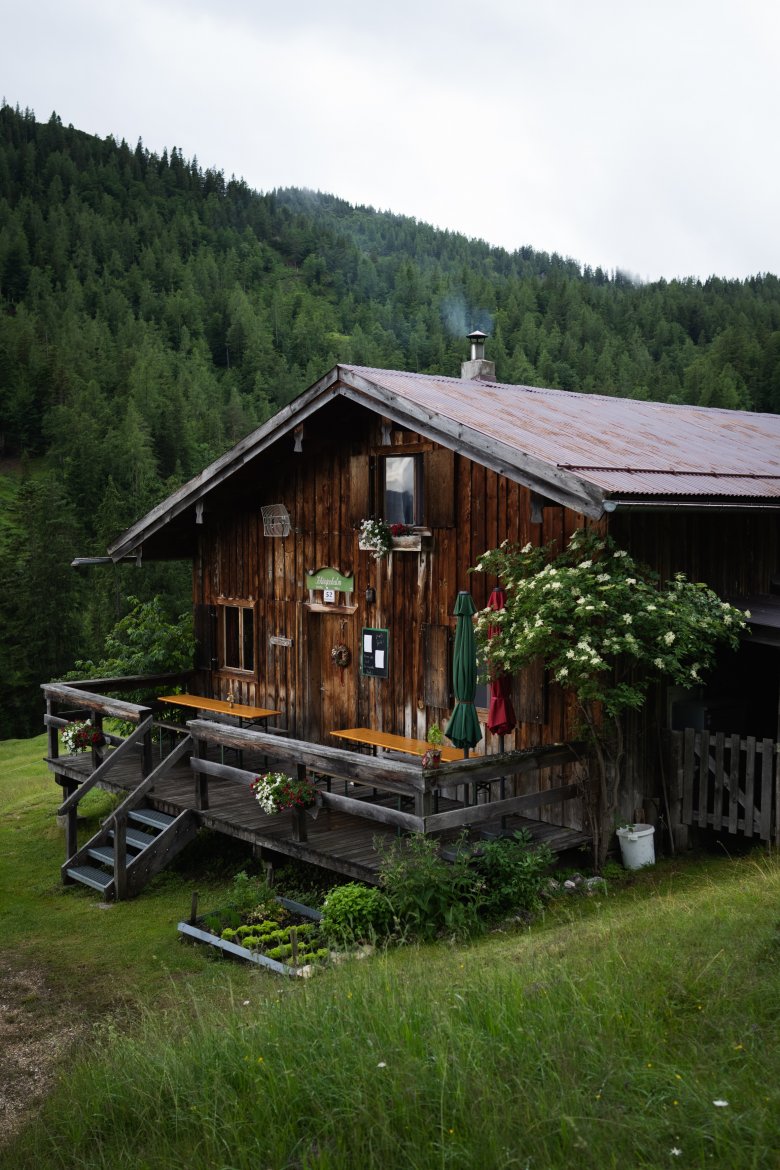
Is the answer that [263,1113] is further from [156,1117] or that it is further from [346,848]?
[346,848]

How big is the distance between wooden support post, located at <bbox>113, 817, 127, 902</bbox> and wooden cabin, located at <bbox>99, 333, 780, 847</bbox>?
3.41m

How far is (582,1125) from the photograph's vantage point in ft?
14.0

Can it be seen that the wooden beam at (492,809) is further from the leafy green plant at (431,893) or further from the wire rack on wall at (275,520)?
the wire rack on wall at (275,520)

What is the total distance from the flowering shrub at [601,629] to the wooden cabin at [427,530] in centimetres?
44

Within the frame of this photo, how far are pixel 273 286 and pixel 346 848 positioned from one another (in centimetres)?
14796

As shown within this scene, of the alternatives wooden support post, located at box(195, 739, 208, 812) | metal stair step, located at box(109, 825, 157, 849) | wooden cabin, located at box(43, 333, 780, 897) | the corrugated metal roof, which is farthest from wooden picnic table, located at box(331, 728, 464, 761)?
the corrugated metal roof

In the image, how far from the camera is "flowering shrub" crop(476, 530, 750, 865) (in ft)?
33.2

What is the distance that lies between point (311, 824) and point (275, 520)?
511cm

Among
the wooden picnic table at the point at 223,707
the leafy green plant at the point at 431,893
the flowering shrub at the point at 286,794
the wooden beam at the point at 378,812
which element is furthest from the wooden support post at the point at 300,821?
the wooden picnic table at the point at 223,707

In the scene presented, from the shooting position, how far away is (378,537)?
13.3 metres

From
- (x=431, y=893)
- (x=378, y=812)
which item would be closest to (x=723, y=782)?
(x=431, y=893)

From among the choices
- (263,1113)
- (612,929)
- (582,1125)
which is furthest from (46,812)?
(582,1125)

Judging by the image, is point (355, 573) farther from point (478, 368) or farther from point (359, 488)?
point (478, 368)

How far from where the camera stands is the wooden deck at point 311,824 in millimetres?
10875
